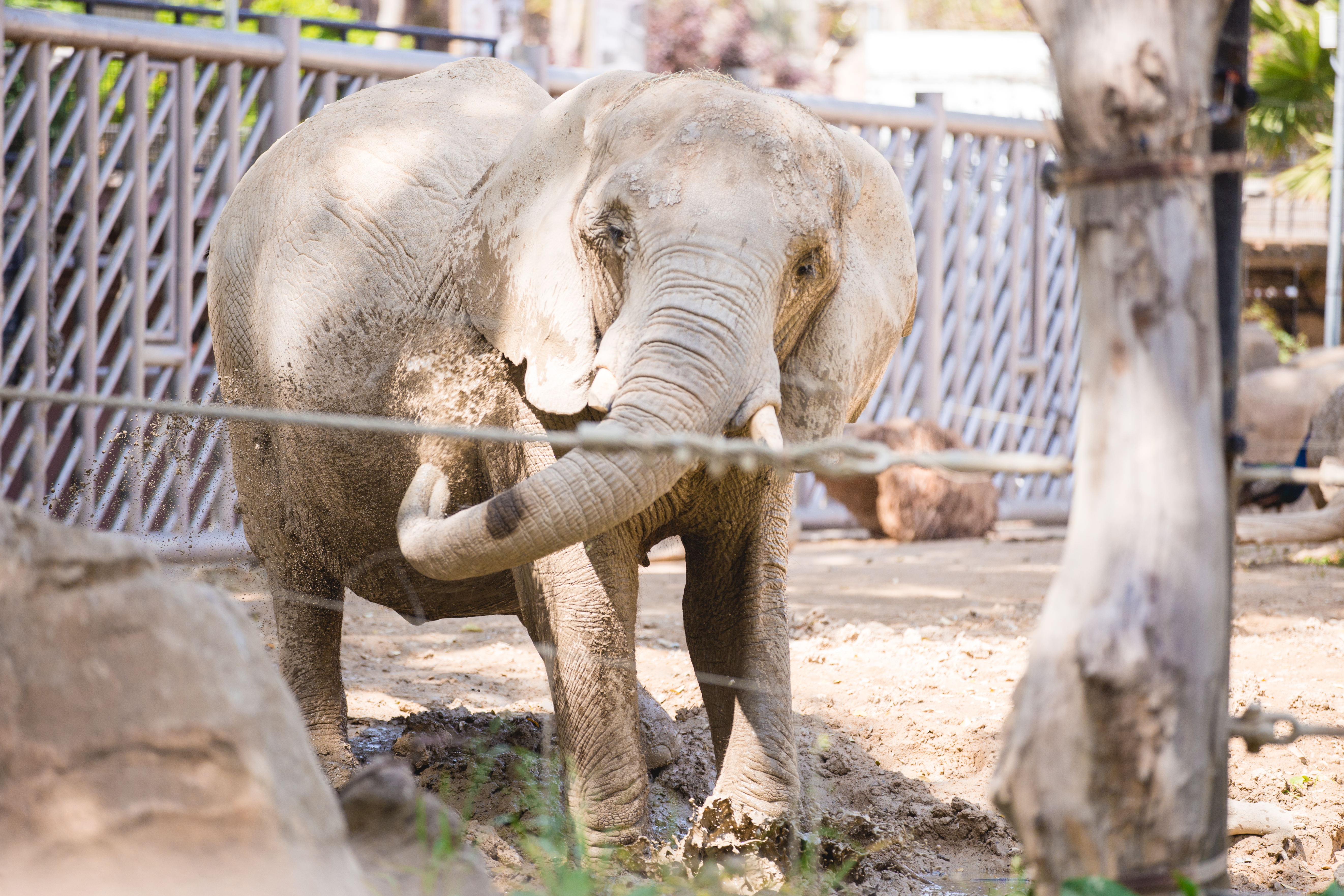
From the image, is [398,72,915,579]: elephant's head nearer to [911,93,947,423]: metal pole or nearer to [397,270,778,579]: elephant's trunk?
[397,270,778,579]: elephant's trunk

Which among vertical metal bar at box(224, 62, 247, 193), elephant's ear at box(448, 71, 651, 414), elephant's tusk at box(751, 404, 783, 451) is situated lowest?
elephant's tusk at box(751, 404, 783, 451)

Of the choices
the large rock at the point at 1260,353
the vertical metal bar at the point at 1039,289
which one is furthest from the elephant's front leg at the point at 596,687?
the large rock at the point at 1260,353

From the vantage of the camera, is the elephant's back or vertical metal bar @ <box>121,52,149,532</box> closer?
the elephant's back

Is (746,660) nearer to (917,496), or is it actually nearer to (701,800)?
(701,800)

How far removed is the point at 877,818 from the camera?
3.92m

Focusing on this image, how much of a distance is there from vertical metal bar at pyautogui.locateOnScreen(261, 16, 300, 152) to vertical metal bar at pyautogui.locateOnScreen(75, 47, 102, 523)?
91 cm

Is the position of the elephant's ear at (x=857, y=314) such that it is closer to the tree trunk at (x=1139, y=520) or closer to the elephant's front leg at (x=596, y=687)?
the elephant's front leg at (x=596, y=687)

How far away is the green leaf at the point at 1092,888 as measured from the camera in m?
1.81

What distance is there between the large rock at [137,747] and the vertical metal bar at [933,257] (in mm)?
8817

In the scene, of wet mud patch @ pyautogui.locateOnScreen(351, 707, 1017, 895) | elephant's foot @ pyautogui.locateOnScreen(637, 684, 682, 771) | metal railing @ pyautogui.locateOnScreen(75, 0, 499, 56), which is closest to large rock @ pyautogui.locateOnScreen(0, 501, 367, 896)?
wet mud patch @ pyautogui.locateOnScreen(351, 707, 1017, 895)

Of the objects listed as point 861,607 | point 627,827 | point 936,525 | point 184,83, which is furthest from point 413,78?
point 936,525

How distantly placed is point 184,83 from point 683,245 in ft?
20.0

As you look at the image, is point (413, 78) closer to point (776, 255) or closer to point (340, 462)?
point (340, 462)

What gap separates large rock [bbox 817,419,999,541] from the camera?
31.0ft
